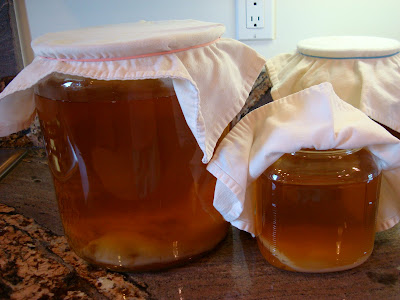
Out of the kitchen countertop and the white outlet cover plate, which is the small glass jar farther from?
the white outlet cover plate

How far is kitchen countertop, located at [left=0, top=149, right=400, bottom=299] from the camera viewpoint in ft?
1.84

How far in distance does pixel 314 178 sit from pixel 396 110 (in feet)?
0.53

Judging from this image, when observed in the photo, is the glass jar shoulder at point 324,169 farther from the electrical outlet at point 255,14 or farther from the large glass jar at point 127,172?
the electrical outlet at point 255,14

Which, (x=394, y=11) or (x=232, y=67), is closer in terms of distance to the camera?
(x=232, y=67)

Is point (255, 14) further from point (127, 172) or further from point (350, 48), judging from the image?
point (127, 172)

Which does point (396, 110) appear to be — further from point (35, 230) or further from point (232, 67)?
point (35, 230)

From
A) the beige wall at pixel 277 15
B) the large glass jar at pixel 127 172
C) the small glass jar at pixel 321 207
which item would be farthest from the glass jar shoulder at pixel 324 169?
the beige wall at pixel 277 15

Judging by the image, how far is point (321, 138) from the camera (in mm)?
508

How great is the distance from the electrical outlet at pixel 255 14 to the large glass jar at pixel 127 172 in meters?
0.44

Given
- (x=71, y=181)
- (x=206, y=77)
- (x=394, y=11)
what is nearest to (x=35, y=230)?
(x=71, y=181)

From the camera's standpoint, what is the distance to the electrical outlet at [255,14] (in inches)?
35.4

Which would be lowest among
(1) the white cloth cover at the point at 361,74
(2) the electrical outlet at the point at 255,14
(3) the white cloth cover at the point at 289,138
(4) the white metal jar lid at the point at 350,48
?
(3) the white cloth cover at the point at 289,138

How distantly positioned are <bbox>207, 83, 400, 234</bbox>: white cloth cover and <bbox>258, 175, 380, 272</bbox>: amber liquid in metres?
0.04

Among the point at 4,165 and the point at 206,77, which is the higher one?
the point at 206,77
